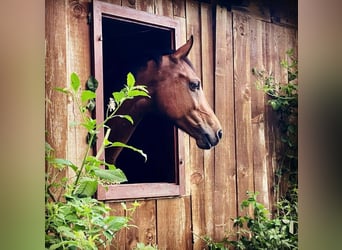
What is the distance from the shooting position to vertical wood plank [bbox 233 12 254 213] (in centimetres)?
135

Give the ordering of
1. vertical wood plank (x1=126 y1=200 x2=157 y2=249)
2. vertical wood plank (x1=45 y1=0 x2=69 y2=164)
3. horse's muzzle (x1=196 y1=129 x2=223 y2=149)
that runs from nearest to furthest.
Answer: vertical wood plank (x1=45 y1=0 x2=69 y2=164) → vertical wood plank (x1=126 y1=200 x2=157 y2=249) → horse's muzzle (x1=196 y1=129 x2=223 y2=149)

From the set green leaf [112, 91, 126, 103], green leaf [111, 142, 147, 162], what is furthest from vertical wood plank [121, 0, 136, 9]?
green leaf [111, 142, 147, 162]

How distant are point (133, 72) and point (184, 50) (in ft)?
0.55

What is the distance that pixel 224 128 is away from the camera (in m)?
1.35

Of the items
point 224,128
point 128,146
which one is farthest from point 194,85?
point 128,146

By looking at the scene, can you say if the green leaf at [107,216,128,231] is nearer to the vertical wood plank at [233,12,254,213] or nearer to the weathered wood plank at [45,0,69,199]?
the weathered wood plank at [45,0,69,199]

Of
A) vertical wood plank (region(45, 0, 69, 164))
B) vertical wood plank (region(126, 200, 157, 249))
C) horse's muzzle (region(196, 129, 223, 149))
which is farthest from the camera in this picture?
horse's muzzle (region(196, 129, 223, 149))

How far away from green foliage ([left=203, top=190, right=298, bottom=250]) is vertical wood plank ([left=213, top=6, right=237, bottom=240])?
1.1 inches

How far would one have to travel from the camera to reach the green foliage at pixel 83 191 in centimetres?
111

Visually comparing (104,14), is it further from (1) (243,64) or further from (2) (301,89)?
(2) (301,89)

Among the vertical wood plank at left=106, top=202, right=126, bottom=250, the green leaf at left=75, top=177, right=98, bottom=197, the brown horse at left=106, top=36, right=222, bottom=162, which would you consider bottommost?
the vertical wood plank at left=106, top=202, right=126, bottom=250

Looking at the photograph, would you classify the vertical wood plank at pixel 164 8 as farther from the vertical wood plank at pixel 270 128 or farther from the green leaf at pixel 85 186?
the green leaf at pixel 85 186

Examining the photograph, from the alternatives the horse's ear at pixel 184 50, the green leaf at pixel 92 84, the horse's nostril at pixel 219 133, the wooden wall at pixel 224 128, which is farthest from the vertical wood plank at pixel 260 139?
the green leaf at pixel 92 84
